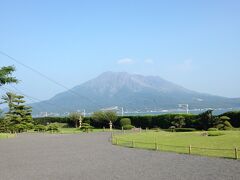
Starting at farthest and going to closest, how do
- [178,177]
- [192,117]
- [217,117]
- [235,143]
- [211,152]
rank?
[192,117] < [217,117] < [235,143] < [211,152] < [178,177]

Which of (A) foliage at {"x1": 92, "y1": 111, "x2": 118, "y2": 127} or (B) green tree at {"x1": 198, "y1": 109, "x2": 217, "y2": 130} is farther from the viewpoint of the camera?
(A) foliage at {"x1": 92, "y1": 111, "x2": 118, "y2": 127}

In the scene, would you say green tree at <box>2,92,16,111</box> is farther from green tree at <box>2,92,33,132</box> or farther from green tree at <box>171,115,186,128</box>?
green tree at <box>171,115,186,128</box>

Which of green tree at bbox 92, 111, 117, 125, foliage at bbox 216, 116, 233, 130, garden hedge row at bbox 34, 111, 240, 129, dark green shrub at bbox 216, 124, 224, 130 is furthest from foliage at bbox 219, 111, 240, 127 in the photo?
green tree at bbox 92, 111, 117, 125

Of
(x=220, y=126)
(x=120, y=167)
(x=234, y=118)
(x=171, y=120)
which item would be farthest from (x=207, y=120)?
(x=120, y=167)

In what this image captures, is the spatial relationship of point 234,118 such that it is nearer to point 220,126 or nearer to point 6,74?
point 220,126

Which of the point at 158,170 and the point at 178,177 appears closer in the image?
the point at 178,177

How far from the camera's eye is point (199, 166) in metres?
16.3

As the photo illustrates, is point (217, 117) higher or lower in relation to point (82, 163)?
higher

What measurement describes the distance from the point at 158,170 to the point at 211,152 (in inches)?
233

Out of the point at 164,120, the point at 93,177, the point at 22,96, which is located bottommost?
the point at 93,177

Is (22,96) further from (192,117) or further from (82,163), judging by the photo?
(82,163)

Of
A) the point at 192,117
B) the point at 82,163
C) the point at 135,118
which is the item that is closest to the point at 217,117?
the point at 192,117

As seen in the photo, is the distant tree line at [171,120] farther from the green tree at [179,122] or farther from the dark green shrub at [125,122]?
the dark green shrub at [125,122]

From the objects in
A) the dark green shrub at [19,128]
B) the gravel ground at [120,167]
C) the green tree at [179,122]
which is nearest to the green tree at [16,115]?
the dark green shrub at [19,128]
